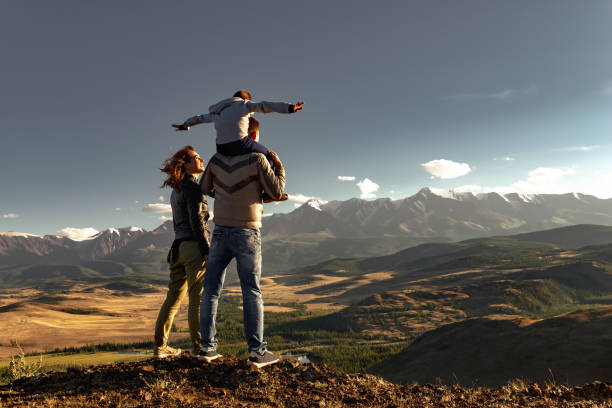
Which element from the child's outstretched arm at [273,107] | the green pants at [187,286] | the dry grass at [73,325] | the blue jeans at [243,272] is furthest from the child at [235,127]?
the dry grass at [73,325]

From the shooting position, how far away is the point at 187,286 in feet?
21.2

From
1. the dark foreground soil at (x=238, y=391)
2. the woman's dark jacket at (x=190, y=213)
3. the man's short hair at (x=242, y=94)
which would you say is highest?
the man's short hair at (x=242, y=94)

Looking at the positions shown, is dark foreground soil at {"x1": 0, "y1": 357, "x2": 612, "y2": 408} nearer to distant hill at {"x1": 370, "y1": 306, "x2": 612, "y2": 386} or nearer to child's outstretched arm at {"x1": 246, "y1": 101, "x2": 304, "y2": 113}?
child's outstretched arm at {"x1": 246, "y1": 101, "x2": 304, "y2": 113}

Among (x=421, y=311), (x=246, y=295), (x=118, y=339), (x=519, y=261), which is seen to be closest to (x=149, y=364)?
(x=246, y=295)

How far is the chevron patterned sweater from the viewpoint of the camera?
5301 mm

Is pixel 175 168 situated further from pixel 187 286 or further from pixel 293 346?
pixel 293 346

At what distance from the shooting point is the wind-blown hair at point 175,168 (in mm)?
6324

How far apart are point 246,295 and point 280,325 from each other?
11789cm

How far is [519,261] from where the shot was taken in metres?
184

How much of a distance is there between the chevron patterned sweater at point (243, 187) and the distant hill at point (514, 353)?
11863 millimetres

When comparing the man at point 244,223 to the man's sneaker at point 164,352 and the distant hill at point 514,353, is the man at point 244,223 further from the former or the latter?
the distant hill at point 514,353

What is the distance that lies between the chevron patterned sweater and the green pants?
4.15 ft

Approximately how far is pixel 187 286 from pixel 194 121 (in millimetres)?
3201

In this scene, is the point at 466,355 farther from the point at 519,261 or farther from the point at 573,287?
the point at 519,261
